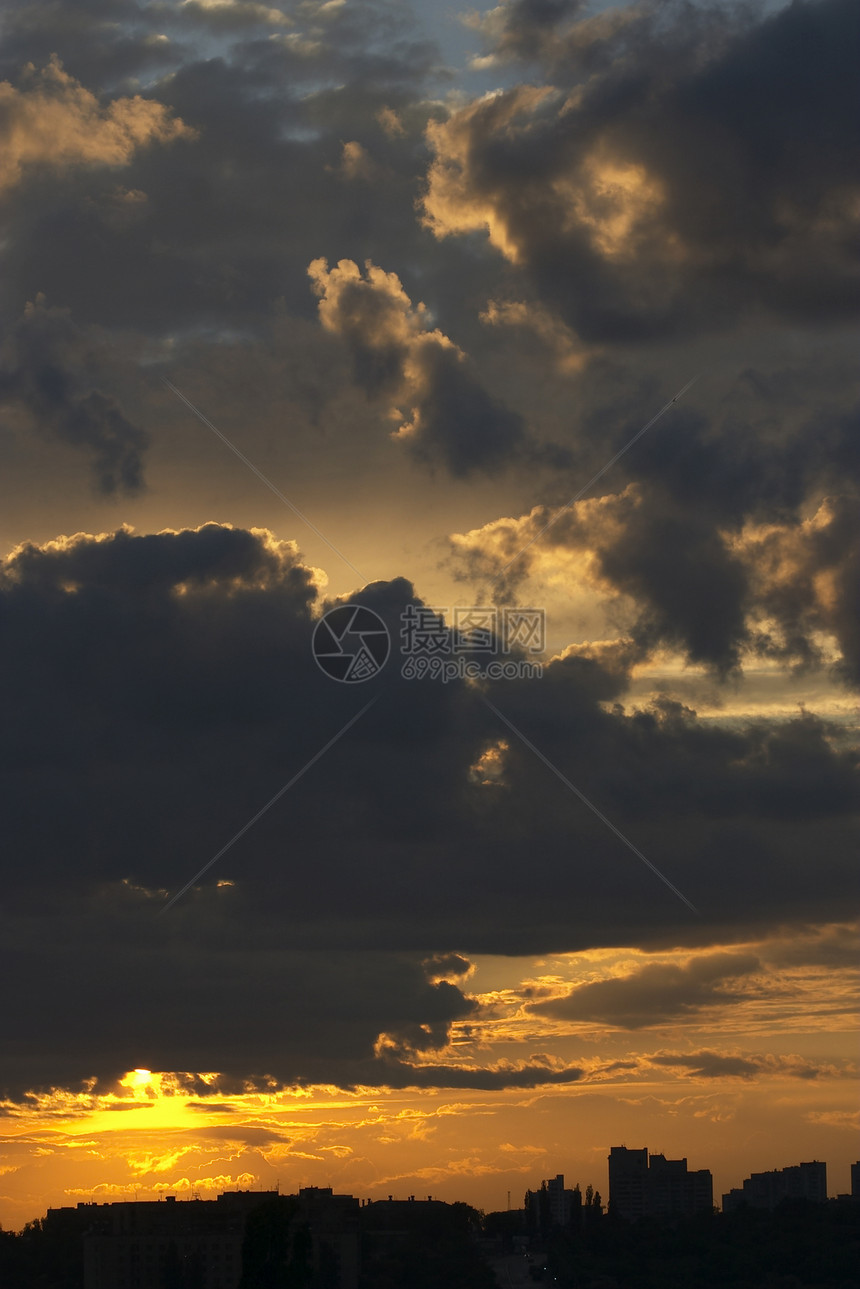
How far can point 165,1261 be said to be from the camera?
6594 inches

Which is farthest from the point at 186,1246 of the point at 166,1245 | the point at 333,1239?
the point at 333,1239

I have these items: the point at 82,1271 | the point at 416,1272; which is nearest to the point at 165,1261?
the point at 82,1271

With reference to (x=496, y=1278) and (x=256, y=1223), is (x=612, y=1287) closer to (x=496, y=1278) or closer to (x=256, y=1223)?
(x=496, y=1278)

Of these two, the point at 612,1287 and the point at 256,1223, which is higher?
the point at 256,1223

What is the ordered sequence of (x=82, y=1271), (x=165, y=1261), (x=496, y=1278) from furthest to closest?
(x=496, y=1278)
(x=82, y=1271)
(x=165, y=1261)

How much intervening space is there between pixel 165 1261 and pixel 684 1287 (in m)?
70.8

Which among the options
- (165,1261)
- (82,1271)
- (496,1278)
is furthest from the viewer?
(496,1278)

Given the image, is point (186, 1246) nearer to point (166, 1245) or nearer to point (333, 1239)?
point (166, 1245)

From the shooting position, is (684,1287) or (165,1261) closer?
(165,1261)

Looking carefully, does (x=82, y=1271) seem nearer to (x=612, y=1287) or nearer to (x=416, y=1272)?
(x=416, y=1272)

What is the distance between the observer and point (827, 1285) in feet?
644

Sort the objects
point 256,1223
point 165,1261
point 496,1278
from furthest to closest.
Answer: point 496,1278 < point 165,1261 < point 256,1223

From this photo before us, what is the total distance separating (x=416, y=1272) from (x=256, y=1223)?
185 feet

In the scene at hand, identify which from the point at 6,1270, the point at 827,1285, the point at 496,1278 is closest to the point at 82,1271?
the point at 6,1270
